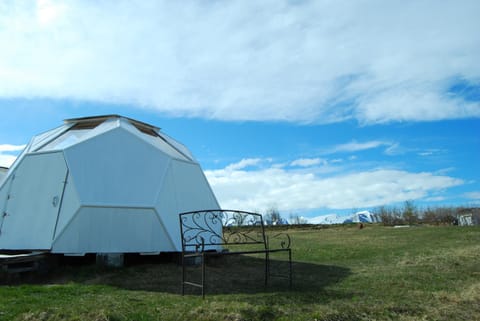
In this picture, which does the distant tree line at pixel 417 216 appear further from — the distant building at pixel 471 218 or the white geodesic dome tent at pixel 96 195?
the white geodesic dome tent at pixel 96 195

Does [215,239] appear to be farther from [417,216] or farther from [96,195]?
[417,216]

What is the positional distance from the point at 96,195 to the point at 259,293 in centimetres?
612

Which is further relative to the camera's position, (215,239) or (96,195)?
(215,239)

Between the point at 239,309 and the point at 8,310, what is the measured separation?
155 inches

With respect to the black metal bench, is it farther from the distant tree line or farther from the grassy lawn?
the distant tree line

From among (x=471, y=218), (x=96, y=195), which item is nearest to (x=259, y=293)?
(x=96, y=195)

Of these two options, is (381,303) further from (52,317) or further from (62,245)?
(62,245)

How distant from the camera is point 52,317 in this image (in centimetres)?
641

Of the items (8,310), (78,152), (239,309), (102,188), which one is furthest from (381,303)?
(78,152)

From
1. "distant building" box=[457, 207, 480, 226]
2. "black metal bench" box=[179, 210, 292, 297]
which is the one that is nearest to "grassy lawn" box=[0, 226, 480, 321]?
"black metal bench" box=[179, 210, 292, 297]

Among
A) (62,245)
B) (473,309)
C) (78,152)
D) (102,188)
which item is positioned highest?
(78,152)

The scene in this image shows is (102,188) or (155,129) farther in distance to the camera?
(155,129)

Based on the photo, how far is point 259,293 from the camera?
8641 mm

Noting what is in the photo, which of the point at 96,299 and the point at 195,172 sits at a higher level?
the point at 195,172
